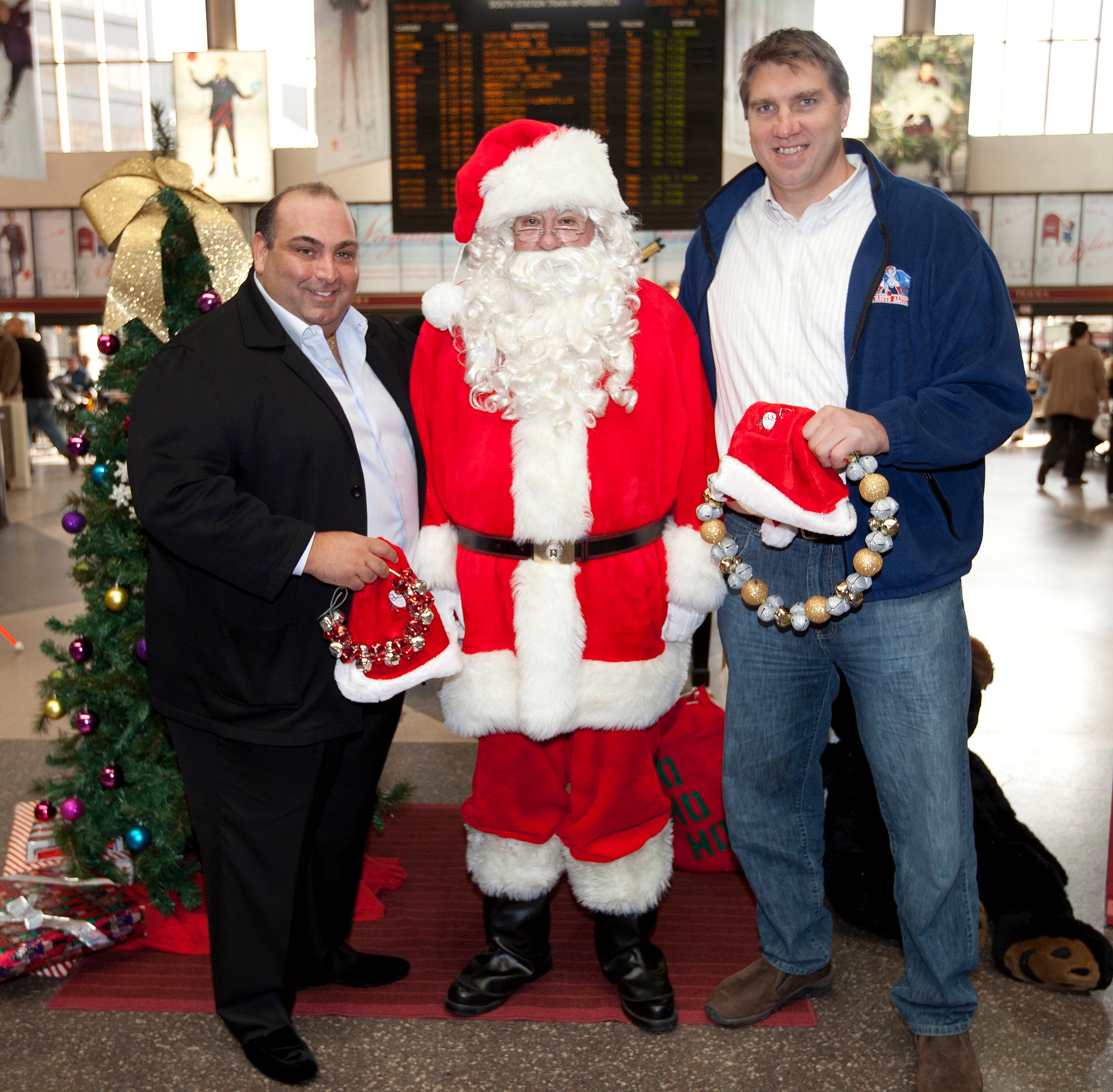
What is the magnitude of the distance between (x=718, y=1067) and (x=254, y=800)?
1.13 metres

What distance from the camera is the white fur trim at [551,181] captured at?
7.13ft

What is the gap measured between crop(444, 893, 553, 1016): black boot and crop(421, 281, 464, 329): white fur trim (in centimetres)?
134

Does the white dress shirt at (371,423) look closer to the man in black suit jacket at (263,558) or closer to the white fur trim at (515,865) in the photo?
the man in black suit jacket at (263,558)

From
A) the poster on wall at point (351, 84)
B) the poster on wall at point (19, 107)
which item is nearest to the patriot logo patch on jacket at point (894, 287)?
the poster on wall at point (351, 84)

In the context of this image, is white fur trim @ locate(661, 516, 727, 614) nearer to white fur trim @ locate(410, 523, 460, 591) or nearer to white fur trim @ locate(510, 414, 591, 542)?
white fur trim @ locate(510, 414, 591, 542)

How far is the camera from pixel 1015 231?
15.9m

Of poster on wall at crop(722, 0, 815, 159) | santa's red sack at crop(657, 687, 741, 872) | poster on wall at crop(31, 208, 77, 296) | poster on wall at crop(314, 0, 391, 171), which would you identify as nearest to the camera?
santa's red sack at crop(657, 687, 741, 872)

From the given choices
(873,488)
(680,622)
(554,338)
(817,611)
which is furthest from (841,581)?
(554,338)

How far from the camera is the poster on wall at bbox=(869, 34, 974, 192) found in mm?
13195

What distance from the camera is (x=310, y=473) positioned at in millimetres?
2133

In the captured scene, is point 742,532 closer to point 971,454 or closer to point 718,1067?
point 971,454

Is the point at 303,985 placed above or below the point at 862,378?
below

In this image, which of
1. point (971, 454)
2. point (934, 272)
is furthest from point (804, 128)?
point (971, 454)

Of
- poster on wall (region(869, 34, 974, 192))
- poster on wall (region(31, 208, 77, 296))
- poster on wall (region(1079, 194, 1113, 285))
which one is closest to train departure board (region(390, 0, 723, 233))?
poster on wall (region(869, 34, 974, 192))
